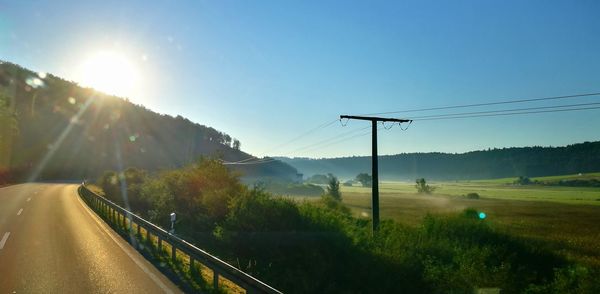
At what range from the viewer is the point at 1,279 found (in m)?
8.39

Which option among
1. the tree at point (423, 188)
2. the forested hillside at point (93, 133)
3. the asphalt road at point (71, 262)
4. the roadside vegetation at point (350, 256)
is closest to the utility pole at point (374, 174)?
the roadside vegetation at point (350, 256)

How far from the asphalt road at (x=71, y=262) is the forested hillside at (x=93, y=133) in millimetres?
91454

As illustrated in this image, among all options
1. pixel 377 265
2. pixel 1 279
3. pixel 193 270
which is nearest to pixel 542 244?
pixel 377 265

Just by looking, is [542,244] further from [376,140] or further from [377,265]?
[377,265]

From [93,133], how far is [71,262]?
163251 mm

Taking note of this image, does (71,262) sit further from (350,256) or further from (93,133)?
(93,133)

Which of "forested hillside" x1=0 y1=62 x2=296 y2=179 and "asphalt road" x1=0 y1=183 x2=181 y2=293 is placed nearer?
"asphalt road" x1=0 y1=183 x2=181 y2=293

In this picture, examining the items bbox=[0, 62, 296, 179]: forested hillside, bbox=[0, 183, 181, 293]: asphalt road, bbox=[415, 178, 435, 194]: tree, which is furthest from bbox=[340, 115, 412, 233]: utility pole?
bbox=[415, 178, 435, 194]: tree

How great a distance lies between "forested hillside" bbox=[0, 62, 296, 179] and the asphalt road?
91.5m

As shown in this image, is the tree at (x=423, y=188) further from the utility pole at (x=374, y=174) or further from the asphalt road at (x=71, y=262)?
the asphalt road at (x=71, y=262)

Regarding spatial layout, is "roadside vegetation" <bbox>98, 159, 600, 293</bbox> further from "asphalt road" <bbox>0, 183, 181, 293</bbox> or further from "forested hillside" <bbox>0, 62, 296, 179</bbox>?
"forested hillside" <bbox>0, 62, 296, 179</bbox>

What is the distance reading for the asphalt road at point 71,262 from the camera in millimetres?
8039

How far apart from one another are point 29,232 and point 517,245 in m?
23.5

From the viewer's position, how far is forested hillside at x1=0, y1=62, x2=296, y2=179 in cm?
12875
